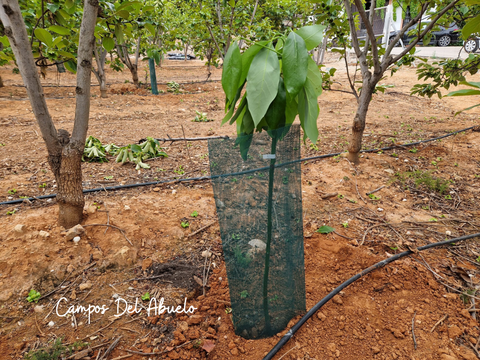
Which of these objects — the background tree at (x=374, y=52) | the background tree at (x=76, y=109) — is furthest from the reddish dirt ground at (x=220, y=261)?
the background tree at (x=374, y=52)

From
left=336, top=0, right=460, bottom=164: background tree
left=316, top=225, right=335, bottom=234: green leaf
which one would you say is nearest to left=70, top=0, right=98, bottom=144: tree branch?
left=316, top=225, right=335, bottom=234: green leaf

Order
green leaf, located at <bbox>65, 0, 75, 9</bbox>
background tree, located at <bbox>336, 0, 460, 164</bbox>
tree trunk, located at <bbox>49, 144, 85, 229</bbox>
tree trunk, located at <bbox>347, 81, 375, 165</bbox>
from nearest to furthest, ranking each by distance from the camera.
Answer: green leaf, located at <bbox>65, 0, 75, 9</bbox>, tree trunk, located at <bbox>49, 144, 85, 229</bbox>, background tree, located at <bbox>336, 0, 460, 164</bbox>, tree trunk, located at <bbox>347, 81, 375, 165</bbox>

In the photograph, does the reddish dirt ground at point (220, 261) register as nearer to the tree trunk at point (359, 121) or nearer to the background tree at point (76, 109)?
the tree trunk at point (359, 121)

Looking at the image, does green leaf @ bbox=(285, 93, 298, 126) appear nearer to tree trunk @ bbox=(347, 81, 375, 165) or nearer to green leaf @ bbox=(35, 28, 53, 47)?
green leaf @ bbox=(35, 28, 53, 47)

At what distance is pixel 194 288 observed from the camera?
181 centimetres

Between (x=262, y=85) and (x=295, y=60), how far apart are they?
0.12 m

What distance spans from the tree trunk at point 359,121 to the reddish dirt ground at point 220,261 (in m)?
0.14

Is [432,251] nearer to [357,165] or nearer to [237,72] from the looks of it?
[357,165]

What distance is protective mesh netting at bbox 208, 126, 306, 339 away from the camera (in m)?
1.24

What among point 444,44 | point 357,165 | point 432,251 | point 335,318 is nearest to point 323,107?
point 357,165

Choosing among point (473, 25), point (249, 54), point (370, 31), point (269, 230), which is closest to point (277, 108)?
point (249, 54)

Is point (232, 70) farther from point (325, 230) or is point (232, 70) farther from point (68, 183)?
point (325, 230)

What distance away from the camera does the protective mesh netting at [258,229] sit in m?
1.24

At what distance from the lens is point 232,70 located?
938 mm
